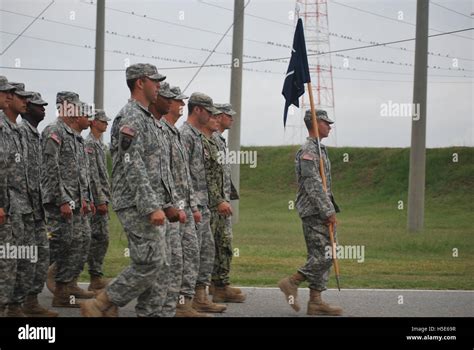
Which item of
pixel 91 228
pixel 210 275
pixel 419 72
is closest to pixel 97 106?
pixel 419 72

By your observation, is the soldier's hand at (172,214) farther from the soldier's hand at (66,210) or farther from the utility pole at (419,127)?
the utility pole at (419,127)

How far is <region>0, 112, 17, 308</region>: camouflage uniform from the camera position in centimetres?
906

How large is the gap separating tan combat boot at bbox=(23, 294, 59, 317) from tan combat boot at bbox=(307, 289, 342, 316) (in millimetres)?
2673

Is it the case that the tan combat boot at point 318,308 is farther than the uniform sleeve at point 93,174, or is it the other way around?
the uniform sleeve at point 93,174

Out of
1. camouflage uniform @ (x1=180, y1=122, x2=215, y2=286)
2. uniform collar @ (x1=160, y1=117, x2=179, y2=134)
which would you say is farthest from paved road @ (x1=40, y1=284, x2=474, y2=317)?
uniform collar @ (x1=160, y1=117, x2=179, y2=134)

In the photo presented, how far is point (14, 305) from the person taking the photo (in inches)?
378

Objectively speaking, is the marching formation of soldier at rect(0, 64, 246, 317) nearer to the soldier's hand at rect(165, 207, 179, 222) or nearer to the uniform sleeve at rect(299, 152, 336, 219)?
the soldier's hand at rect(165, 207, 179, 222)

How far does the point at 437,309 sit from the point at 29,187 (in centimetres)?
458

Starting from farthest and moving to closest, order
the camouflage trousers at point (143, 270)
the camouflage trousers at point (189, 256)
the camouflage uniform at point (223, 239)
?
the camouflage uniform at point (223, 239), the camouflage trousers at point (189, 256), the camouflage trousers at point (143, 270)

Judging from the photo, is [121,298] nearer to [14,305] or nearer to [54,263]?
[14,305]

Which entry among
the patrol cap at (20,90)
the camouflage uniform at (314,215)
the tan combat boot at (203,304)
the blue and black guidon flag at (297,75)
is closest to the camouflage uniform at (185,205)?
the tan combat boot at (203,304)

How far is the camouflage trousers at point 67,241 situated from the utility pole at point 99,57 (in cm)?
1088

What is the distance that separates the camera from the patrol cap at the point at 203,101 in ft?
35.6

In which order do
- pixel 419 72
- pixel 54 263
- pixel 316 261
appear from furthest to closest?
pixel 419 72 → pixel 54 263 → pixel 316 261
